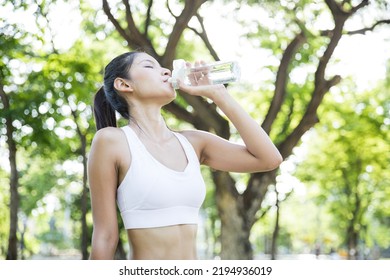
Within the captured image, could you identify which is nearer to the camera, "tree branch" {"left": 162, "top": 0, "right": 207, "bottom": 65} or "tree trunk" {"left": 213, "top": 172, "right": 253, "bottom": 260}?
"tree branch" {"left": 162, "top": 0, "right": 207, "bottom": 65}

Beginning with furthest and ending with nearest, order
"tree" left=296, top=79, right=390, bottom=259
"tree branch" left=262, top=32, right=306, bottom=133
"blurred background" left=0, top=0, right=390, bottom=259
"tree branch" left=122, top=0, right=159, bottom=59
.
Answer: "tree" left=296, top=79, right=390, bottom=259, "tree branch" left=262, top=32, right=306, bottom=133, "blurred background" left=0, top=0, right=390, bottom=259, "tree branch" left=122, top=0, right=159, bottom=59

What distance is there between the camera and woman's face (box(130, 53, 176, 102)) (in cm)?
136

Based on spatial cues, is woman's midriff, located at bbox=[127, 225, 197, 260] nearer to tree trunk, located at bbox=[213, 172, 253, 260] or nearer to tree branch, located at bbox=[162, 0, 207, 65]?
tree branch, located at bbox=[162, 0, 207, 65]

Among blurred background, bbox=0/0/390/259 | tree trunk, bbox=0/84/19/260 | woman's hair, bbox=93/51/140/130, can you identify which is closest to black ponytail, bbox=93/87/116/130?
woman's hair, bbox=93/51/140/130

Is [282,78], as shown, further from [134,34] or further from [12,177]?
[12,177]

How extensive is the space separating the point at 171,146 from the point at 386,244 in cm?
1887

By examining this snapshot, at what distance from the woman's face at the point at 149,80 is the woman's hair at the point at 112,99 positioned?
0.02 metres

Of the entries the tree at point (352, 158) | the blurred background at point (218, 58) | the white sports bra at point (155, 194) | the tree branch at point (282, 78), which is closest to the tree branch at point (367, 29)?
the blurred background at point (218, 58)

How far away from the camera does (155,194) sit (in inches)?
48.3

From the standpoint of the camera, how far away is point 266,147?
1.39 m

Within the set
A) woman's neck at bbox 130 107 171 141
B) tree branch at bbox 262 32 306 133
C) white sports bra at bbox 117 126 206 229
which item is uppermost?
tree branch at bbox 262 32 306 133

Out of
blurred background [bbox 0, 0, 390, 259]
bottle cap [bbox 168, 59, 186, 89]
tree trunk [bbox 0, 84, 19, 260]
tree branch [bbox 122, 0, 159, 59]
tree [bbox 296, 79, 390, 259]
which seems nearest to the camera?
bottle cap [bbox 168, 59, 186, 89]

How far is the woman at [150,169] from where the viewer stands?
1234mm

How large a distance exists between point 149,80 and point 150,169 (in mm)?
230
